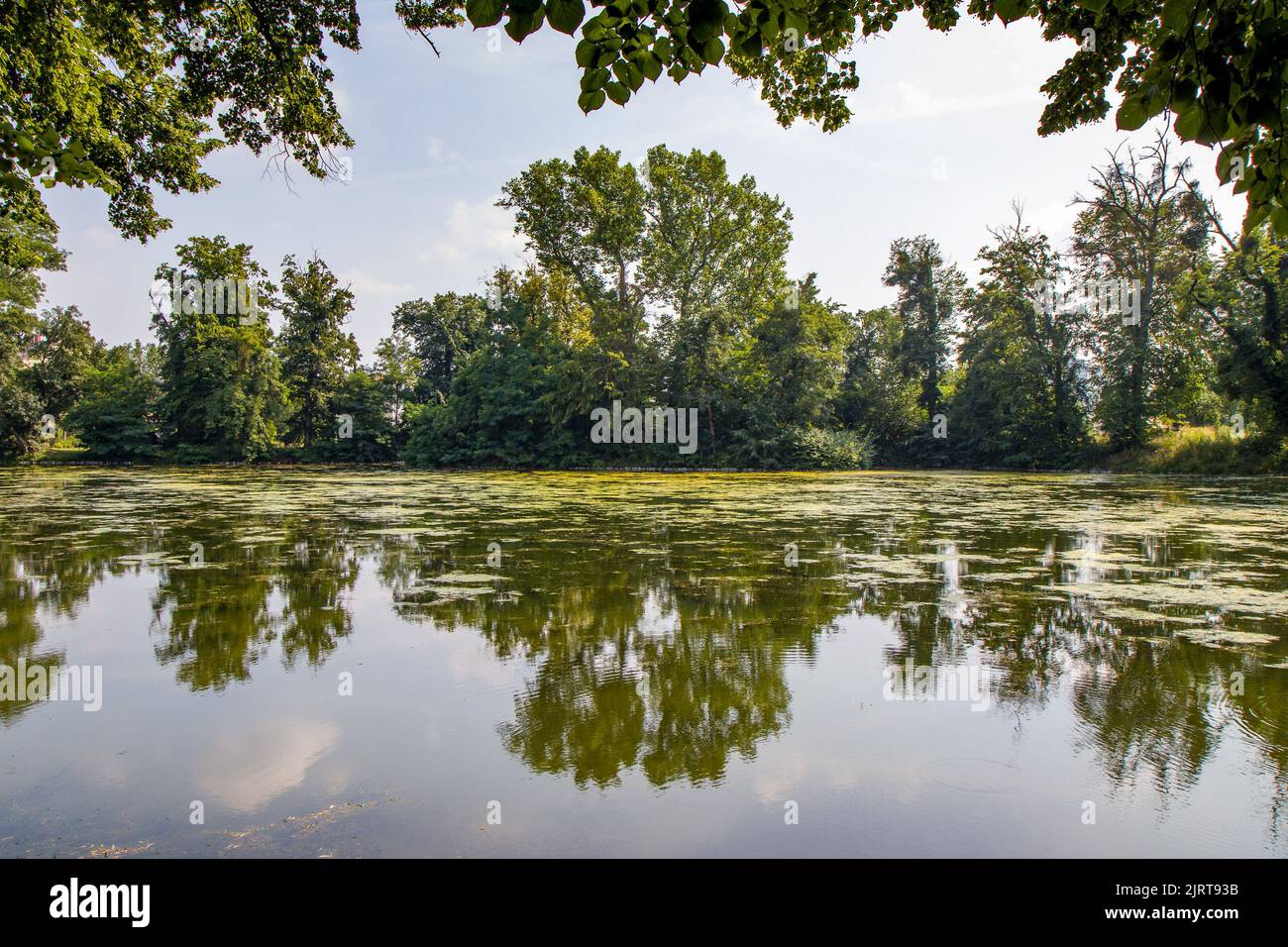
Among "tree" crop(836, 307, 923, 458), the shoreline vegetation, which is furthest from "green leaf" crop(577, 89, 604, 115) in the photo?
"tree" crop(836, 307, 923, 458)

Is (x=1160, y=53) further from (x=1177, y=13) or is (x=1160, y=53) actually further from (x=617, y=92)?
(x=617, y=92)

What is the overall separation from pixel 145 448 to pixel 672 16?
118 ft

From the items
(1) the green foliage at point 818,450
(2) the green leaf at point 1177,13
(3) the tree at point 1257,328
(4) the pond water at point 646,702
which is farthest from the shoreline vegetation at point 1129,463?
(2) the green leaf at point 1177,13

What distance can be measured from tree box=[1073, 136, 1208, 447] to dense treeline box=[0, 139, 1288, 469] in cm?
9

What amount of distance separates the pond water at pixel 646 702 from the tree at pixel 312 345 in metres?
28.5

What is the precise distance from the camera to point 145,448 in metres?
30.0

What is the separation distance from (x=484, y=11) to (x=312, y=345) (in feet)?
115

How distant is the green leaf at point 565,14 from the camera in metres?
1.46

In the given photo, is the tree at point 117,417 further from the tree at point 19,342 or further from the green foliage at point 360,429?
the green foliage at point 360,429

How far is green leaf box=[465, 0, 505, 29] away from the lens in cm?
146

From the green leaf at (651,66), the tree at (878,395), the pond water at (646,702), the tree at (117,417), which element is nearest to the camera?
the green leaf at (651,66)

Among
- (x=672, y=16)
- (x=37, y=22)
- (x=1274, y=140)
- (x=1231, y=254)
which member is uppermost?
(x=1231, y=254)
